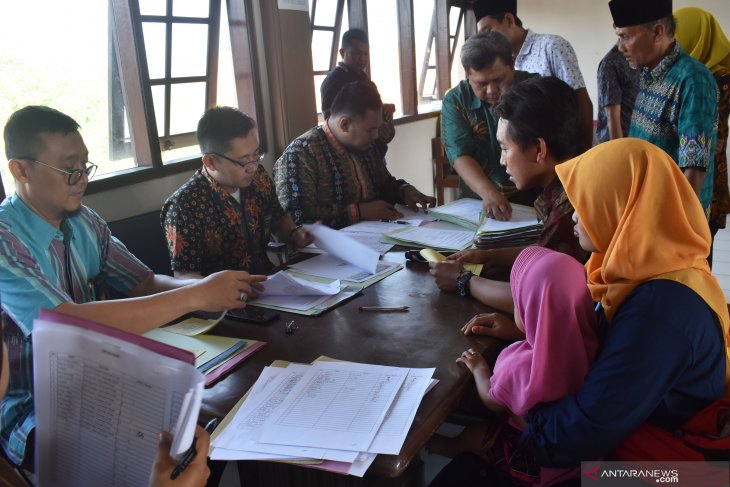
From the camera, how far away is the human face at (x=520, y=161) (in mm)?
1614

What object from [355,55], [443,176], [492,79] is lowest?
[443,176]

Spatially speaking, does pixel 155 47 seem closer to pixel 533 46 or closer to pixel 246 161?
pixel 246 161

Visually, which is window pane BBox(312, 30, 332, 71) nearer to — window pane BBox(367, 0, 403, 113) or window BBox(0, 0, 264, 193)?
window pane BBox(367, 0, 403, 113)

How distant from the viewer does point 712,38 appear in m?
2.84

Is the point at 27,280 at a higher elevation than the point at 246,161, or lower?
lower

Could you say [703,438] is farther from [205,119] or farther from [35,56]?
[35,56]

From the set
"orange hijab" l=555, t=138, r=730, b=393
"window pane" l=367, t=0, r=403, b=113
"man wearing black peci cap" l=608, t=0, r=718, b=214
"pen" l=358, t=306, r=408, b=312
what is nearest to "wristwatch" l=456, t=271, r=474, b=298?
"pen" l=358, t=306, r=408, b=312

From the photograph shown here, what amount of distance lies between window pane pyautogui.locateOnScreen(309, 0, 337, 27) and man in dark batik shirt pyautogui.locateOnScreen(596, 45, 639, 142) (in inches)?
87.7

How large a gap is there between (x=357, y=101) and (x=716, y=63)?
5.75 feet

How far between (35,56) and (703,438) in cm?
263

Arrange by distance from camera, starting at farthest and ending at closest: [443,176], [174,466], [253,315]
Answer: [443,176]
[253,315]
[174,466]

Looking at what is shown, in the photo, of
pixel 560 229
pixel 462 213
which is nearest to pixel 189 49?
pixel 462 213

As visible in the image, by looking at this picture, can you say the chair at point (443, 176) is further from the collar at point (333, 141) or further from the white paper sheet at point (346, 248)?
the white paper sheet at point (346, 248)

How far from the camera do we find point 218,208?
6.40 feet
